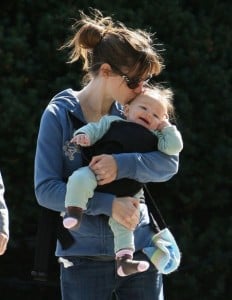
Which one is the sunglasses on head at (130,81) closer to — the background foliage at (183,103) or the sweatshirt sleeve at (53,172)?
the sweatshirt sleeve at (53,172)

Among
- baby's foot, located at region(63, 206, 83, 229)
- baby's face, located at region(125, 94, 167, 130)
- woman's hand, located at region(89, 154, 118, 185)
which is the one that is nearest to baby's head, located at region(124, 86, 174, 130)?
baby's face, located at region(125, 94, 167, 130)

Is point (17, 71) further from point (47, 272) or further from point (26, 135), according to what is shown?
point (47, 272)

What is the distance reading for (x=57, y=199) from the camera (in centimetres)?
300

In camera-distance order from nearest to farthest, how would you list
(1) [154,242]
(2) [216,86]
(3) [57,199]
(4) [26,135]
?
(3) [57,199]
(1) [154,242]
(4) [26,135]
(2) [216,86]

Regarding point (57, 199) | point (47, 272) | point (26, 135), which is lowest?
point (26, 135)

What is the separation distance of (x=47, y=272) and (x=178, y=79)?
2.57m

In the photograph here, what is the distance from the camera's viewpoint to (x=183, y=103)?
5262 millimetres

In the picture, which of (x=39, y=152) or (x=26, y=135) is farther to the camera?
(x=26, y=135)

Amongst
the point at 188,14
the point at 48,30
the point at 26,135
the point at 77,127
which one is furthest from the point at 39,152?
the point at 188,14

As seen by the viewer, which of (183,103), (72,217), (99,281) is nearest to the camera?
(72,217)

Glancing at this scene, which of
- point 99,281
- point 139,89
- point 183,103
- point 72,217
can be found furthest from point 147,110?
point 183,103

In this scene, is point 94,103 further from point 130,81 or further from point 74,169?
point 74,169

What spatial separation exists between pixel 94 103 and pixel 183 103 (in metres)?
2.12

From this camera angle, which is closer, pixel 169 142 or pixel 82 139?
pixel 82 139
